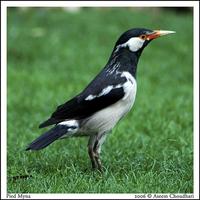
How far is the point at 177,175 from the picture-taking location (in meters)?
4.71

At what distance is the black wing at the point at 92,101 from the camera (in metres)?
4.49

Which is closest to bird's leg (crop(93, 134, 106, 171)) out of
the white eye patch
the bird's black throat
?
the bird's black throat

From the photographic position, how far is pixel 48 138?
443cm

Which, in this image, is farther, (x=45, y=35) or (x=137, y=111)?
(x=45, y=35)

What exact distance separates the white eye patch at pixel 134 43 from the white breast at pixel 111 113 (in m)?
0.25

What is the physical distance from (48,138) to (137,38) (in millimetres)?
1015

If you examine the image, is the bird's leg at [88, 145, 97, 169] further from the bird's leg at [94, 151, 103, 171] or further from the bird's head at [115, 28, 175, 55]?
the bird's head at [115, 28, 175, 55]

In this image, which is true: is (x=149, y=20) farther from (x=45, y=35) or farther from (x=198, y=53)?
(x=198, y=53)

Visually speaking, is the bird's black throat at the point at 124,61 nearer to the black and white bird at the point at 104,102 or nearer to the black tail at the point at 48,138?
the black and white bird at the point at 104,102

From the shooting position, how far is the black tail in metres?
4.38

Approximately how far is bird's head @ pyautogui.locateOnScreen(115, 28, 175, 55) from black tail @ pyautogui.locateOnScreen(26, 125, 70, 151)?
788 mm

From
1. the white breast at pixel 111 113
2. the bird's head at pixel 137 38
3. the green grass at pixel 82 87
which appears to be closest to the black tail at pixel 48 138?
the white breast at pixel 111 113

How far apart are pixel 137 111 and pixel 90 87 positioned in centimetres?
263

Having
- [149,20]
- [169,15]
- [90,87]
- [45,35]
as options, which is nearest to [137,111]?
[90,87]
